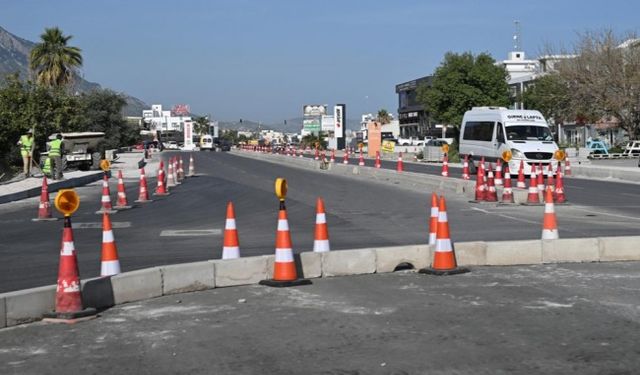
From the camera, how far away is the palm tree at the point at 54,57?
235 feet

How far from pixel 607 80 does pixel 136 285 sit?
55625 millimetres

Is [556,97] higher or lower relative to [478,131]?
higher

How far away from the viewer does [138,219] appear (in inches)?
706

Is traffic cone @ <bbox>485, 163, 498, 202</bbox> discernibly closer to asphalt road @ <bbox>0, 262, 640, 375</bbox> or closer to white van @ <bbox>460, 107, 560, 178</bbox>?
white van @ <bbox>460, 107, 560, 178</bbox>

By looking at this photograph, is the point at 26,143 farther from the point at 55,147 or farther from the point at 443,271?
the point at 443,271

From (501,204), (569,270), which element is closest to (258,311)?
(569,270)

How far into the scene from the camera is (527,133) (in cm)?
3288

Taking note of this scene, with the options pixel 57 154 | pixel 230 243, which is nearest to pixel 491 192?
pixel 230 243

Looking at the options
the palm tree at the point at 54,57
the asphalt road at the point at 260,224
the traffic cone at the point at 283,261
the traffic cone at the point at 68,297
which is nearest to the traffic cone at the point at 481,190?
the asphalt road at the point at 260,224

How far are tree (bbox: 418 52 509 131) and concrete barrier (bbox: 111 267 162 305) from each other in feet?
201

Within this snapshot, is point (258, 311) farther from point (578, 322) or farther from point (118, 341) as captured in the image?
point (578, 322)

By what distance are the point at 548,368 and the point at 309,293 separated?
347cm

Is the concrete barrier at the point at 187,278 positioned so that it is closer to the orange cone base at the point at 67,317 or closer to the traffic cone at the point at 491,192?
the orange cone base at the point at 67,317

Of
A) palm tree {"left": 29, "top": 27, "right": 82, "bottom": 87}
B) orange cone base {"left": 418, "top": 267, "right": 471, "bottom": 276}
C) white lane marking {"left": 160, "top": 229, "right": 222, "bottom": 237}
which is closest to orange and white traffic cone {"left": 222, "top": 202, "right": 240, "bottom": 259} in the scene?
orange cone base {"left": 418, "top": 267, "right": 471, "bottom": 276}
